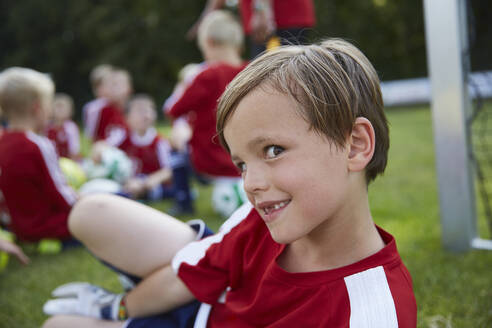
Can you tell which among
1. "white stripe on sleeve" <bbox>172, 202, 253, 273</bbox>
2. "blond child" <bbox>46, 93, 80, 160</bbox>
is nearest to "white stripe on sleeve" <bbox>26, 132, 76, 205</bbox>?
"white stripe on sleeve" <bbox>172, 202, 253, 273</bbox>

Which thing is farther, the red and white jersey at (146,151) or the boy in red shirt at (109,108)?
the boy in red shirt at (109,108)

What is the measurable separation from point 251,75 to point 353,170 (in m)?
0.31

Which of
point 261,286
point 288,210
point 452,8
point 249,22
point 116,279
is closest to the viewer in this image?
point 288,210

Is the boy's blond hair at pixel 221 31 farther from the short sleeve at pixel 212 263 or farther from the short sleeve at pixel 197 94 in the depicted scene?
the short sleeve at pixel 212 263

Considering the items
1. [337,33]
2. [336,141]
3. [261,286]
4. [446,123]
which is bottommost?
[337,33]

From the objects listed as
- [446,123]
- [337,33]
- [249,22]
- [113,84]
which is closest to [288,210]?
[446,123]

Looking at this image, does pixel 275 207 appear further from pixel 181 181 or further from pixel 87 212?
pixel 181 181

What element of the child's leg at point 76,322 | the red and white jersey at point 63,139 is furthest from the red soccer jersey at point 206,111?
the red and white jersey at point 63,139

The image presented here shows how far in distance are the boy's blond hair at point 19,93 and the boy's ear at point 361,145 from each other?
2.95 metres

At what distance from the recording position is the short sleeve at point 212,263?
4.35 ft

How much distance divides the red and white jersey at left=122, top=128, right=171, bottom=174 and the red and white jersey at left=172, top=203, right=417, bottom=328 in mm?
4352

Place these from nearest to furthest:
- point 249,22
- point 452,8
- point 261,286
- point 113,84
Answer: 1. point 261,286
2. point 452,8
3. point 249,22
4. point 113,84

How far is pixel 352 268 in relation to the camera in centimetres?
109

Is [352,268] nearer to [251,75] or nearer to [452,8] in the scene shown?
[251,75]
